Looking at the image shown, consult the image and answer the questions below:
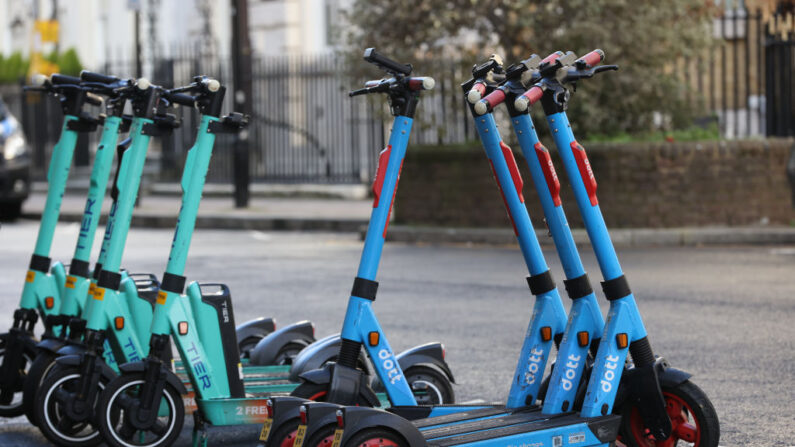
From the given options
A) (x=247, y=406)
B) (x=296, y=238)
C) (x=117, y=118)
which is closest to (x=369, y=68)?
(x=296, y=238)

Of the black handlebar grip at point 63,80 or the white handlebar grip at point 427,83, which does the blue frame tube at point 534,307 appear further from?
the black handlebar grip at point 63,80

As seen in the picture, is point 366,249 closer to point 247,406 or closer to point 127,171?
point 247,406

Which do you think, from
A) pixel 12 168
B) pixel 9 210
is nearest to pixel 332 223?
pixel 12 168

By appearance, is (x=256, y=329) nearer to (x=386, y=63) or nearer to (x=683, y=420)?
(x=386, y=63)

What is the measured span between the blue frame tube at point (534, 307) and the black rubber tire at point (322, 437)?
2.81 ft

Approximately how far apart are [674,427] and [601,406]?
27cm

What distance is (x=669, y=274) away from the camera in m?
11.0

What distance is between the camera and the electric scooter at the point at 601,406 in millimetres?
4293

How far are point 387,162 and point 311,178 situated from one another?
18.2m

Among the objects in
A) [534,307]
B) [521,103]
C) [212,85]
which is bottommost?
[534,307]

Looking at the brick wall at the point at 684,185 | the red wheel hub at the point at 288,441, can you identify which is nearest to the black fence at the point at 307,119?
the brick wall at the point at 684,185

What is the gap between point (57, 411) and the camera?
5.19m

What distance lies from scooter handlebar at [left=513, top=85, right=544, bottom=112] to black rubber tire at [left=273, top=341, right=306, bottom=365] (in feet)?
6.65

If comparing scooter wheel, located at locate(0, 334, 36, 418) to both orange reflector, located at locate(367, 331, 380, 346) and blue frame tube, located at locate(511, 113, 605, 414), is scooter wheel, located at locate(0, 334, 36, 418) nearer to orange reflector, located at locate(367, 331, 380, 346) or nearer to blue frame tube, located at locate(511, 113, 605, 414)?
orange reflector, located at locate(367, 331, 380, 346)
